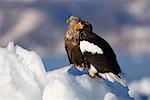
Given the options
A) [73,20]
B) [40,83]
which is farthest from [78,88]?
[73,20]

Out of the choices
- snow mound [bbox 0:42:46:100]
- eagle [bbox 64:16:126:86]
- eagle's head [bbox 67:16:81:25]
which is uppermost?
eagle's head [bbox 67:16:81:25]

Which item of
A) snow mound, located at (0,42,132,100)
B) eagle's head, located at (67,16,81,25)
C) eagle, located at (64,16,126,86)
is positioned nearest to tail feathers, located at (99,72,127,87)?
eagle, located at (64,16,126,86)

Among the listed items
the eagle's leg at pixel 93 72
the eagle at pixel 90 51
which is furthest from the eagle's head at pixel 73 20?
the eagle's leg at pixel 93 72

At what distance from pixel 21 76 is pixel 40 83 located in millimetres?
154

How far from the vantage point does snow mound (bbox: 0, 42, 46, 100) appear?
194 inches

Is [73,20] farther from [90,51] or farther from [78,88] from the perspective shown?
[78,88]

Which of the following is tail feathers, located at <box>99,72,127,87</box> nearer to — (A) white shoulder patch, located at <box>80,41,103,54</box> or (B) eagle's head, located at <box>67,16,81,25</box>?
(A) white shoulder patch, located at <box>80,41,103,54</box>

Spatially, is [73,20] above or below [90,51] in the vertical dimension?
above

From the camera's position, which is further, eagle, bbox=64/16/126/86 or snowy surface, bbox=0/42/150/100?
eagle, bbox=64/16/126/86

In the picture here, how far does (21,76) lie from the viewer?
503 centimetres

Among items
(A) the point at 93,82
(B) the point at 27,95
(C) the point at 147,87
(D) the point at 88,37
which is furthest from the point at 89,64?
(C) the point at 147,87

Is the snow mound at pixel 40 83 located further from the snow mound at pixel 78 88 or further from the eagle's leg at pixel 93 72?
the eagle's leg at pixel 93 72

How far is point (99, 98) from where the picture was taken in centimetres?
503

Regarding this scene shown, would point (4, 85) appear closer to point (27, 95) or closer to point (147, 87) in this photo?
point (27, 95)
